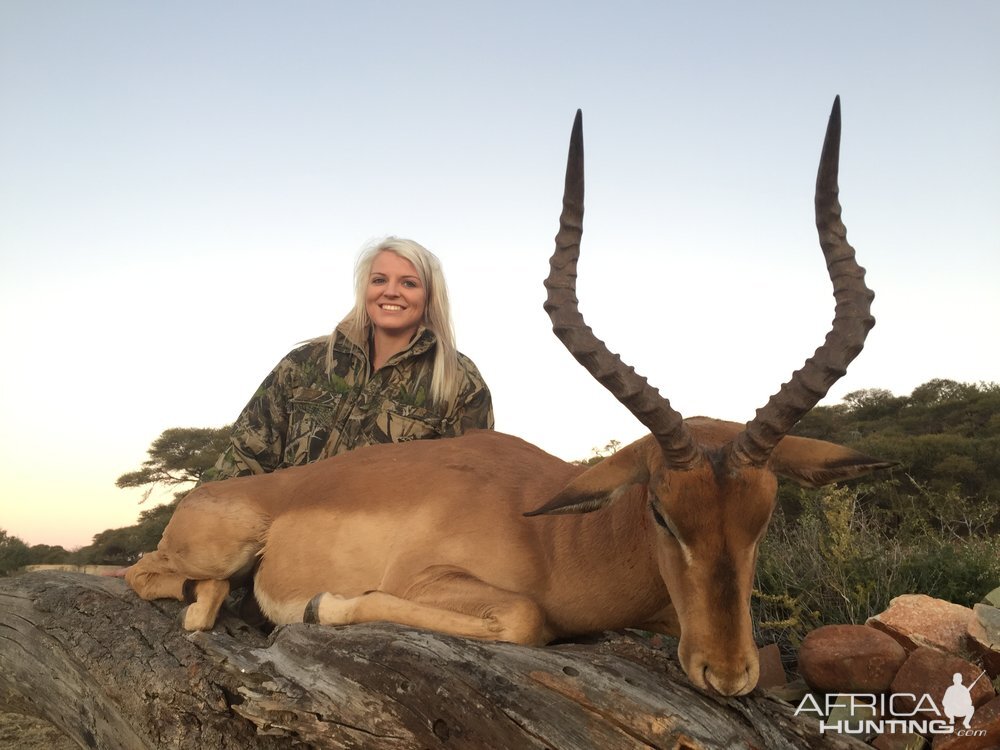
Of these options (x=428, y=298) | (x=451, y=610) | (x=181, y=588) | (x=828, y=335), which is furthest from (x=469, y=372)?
(x=828, y=335)

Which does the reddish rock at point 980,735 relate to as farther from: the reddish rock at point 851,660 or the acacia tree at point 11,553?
the acacia tree at point 11,553

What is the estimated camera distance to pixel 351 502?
18.7ft

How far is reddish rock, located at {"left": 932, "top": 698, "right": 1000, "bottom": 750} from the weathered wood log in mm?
1069

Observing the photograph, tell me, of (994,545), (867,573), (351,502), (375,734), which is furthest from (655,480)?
(994,545)

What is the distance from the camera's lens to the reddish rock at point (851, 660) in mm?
5316

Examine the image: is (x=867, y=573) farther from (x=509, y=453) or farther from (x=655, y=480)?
(x=655, y=480)

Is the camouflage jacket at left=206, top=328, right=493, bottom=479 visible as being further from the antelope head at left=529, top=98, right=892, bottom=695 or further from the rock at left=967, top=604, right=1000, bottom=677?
the rock at left=967, top=604, right=1000, bottom=677

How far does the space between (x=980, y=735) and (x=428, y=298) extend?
6.18 meters

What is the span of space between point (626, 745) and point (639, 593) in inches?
42.5

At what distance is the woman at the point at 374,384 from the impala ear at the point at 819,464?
4.52m

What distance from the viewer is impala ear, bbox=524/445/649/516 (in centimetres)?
443

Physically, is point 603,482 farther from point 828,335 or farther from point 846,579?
point 846,579

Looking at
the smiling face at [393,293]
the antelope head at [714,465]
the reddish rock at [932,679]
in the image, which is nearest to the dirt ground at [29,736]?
the smiling face at [393,293]

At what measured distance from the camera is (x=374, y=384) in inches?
337
